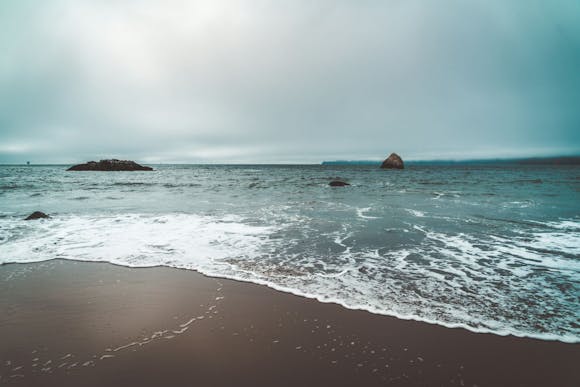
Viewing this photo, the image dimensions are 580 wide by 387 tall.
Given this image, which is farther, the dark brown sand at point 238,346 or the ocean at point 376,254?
the ocean at point 376,254

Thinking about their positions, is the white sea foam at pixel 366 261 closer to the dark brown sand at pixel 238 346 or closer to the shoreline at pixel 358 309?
the shoreline at pixel 358 309

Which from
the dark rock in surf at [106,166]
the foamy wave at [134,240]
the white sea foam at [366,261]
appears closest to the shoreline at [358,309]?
the white sea foam at [366,261]

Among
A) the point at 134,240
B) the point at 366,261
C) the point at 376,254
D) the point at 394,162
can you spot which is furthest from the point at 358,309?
the point at 394,162

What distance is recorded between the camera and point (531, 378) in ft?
9.31

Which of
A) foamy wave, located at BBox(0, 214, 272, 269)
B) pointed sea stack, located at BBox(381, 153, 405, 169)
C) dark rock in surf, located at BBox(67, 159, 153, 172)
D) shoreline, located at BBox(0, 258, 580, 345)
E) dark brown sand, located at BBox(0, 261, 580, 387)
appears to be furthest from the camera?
pointed sea stack, located at BBox(381, 153, 405, 169)

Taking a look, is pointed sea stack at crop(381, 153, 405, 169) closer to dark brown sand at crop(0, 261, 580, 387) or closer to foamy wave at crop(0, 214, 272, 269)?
foamy wave at crop(0, 214, 272, 269)

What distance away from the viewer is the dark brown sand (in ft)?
9.31

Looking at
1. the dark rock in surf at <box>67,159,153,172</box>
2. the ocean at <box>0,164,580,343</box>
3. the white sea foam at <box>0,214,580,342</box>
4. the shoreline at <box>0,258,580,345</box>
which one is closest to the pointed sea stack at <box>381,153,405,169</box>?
the dark rock in surf at <box>67,159,153,172</box>

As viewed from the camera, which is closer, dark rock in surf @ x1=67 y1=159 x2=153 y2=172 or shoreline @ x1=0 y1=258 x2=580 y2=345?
shoreline @ x1=0 y1=258 x2=580 y2=345

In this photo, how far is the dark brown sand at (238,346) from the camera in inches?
112

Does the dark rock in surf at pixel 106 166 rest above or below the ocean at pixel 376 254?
above

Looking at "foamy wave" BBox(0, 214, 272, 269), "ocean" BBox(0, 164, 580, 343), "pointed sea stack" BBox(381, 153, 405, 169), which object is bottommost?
"ocean" BBox(0, 164, 580, 343)

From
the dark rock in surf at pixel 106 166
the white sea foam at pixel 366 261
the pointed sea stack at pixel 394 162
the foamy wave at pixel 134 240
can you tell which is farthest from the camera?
the pointed sea stack at pixel 394 162

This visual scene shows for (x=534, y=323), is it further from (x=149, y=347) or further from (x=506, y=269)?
(x=149, y=347)
